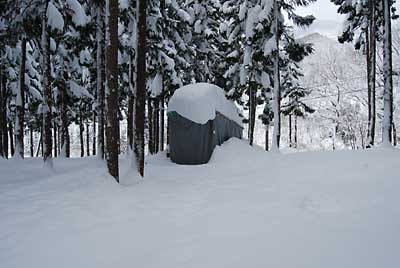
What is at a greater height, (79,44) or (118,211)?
(79,44)

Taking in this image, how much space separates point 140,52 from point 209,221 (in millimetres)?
5157

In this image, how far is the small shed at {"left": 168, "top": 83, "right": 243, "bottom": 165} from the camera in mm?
11617

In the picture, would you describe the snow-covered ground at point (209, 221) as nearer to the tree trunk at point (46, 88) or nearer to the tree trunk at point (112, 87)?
the tree trunk at point (112, 87)

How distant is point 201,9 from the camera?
1842cm

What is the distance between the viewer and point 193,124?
1169 centimetres

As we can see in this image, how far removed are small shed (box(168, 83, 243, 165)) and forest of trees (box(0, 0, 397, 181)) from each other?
6.10 feet

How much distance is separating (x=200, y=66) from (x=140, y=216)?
606 inches

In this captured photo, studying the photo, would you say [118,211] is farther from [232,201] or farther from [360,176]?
[360,176]

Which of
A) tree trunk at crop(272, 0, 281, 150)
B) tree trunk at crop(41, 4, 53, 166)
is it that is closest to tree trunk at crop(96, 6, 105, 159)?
tree trunk at crop(41, 4, 53, 166)

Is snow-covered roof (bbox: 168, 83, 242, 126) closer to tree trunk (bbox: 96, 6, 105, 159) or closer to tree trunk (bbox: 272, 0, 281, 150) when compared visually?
tree trunk (bbox: 96, 6, 105, 159)

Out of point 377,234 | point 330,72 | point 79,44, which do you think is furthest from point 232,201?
point 330,72

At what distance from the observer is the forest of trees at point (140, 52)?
805 centimetres

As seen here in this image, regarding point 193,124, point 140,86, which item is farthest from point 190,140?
point 140,86

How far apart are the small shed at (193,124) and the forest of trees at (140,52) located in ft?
6.10
